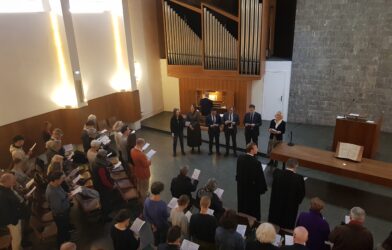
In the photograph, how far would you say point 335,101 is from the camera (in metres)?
10.6

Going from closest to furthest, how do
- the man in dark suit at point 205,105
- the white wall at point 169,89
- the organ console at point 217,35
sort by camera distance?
1. the organ console at point 217,35
2. the man in dark suit at point 205,105
3. the white wall at point 169,89

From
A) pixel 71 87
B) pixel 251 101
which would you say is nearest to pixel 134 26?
pixel 71 87

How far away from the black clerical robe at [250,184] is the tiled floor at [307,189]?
51cm

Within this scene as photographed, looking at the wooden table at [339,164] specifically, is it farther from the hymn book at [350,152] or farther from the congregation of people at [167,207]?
the congregation of people at [167,207]

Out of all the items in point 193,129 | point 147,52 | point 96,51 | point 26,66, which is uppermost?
point 96,51

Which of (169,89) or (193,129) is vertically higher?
(169,89)

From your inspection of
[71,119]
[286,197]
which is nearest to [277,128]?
[286,197]

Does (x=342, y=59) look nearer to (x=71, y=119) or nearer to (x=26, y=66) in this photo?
(x=71, y=119)

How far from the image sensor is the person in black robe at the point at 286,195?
4914mm

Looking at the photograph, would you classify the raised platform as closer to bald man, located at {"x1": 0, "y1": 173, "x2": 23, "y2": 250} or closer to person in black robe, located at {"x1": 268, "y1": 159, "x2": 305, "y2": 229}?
person in black robe, located at {"x1": 268, "y1": 159, "x2": 305, "y2": 229}

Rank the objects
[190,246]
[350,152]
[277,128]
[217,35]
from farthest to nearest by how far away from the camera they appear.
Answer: [217,35], [277,128], [350,152], [190,246]

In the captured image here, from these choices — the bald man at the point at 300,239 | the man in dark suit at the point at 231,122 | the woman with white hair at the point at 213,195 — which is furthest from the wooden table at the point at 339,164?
the bald man at the point at 300,239

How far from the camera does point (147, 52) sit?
11383 millimetres

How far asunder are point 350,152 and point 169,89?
7.73 meters
